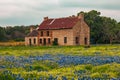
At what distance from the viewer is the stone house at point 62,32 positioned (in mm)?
71025

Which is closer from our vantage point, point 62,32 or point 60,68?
point 60,68

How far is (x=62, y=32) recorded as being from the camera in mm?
72625

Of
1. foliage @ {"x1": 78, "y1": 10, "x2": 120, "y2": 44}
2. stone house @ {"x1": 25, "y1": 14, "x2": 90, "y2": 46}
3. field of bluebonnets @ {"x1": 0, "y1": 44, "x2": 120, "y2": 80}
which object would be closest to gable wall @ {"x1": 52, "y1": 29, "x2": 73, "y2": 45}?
stone house @ {"x1": 25, "y1": 14, "x2": 90, "y2": 46}

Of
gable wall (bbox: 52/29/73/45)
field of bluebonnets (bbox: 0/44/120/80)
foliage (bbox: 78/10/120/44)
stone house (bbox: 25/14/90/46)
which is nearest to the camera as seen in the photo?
field of bluebonnets (bbox: 0/44/120/80)

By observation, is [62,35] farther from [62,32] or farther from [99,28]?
[99,28]

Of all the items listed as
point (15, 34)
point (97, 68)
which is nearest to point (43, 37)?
point (15, 34)

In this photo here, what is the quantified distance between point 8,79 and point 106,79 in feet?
10.3

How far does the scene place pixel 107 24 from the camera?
87.4 meters

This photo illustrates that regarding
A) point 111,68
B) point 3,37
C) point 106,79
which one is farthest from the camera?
point 3,37

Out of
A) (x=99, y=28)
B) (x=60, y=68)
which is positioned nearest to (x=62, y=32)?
(x=99, y=28)

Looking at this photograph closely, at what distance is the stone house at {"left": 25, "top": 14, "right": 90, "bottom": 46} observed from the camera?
7103 centimetres

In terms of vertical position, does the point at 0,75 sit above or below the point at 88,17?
below

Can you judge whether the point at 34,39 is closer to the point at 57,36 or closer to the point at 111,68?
the point at 57,36

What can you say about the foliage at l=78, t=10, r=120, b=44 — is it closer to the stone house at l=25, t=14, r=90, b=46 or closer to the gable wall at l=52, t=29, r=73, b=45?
the stone house at l=25, t=14, r=90, b=46
